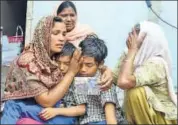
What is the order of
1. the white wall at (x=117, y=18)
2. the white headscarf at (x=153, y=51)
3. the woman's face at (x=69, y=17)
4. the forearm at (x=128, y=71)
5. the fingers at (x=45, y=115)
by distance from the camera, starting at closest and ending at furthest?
the fingers at (x=45, y=115), the forearm at (x=128, y=71), the white headscarf at (x=153, y=51), the woman's face at (x=69, y=17), the white wall at (x=117, y=18)

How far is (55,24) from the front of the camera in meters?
2.09

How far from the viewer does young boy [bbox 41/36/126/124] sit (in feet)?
6.75

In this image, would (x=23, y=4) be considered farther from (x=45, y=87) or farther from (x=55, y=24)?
(x=45, y=87)

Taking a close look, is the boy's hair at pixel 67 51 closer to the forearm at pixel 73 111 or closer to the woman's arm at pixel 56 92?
the woman's arm at pixel 56 92

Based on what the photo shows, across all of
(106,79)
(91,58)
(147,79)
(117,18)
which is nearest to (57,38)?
(91,58)

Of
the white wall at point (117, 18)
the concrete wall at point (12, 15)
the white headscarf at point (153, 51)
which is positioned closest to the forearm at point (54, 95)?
the concrete wall at point (12, 15)

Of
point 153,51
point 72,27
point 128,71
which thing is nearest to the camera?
point 128,71

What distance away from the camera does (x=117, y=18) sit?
3.54 metres

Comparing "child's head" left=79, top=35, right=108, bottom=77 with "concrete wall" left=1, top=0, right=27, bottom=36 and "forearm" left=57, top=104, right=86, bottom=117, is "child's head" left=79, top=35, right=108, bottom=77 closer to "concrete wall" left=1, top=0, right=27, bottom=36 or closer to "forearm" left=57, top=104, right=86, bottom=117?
"forearm" left=57, top=104, right=86, bottom=117

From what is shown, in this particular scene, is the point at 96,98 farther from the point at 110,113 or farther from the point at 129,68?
the point at 129,68

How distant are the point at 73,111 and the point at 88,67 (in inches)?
8.9

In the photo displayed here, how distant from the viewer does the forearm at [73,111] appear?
79.1 inches

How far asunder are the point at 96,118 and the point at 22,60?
1.48 ft

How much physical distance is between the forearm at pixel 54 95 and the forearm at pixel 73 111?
0.17ft
